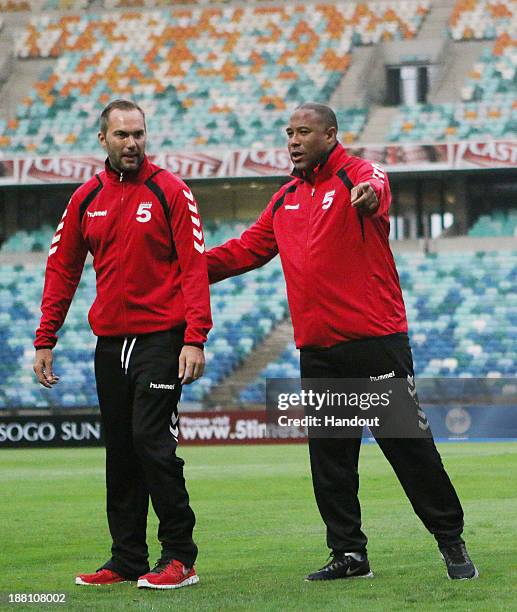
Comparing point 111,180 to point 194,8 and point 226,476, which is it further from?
point 194,8

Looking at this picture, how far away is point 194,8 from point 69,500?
19179mm

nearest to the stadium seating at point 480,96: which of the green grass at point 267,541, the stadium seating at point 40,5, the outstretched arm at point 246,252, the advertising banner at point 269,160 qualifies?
the advertising banner at point 269,160

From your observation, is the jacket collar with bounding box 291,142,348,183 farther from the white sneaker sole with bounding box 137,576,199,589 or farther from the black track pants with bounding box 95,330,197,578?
the white sneaker sole with bounding box 137,576,199,589

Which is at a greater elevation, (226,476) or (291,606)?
(291,606)

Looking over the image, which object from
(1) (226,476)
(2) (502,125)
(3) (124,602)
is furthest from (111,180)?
(2) (502,125)

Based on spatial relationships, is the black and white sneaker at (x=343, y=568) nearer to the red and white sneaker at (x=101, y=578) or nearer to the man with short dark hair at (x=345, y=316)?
the man with short dark hair at (x=345, y=316)

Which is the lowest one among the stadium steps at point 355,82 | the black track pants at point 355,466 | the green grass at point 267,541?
the green grass at point 267,541

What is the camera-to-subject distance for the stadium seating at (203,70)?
2639 cm

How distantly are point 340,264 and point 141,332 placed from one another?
927mm

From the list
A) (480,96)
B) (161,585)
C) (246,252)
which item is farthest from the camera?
(480,96)

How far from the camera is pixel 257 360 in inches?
948

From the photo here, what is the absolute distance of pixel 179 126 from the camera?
2644 centimetres

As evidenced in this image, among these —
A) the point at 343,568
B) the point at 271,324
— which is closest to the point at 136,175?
the point at 343,568

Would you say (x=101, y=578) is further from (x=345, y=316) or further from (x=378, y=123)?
(x=378, y=123)
